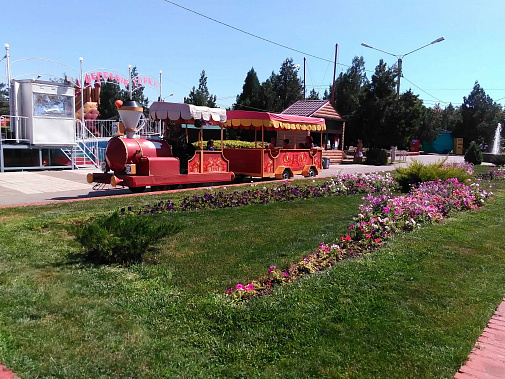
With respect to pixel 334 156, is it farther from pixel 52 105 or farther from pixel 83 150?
pixel 52 105

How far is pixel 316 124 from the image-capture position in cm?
1778

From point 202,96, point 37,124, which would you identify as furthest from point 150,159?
point 202,96

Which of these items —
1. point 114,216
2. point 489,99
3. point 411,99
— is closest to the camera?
point 114,216

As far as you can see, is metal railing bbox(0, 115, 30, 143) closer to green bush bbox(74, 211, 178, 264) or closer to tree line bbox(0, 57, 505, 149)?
tree line bbox(0, 57, 505, 149)

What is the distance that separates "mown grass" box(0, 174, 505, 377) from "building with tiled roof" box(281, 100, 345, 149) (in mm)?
26381

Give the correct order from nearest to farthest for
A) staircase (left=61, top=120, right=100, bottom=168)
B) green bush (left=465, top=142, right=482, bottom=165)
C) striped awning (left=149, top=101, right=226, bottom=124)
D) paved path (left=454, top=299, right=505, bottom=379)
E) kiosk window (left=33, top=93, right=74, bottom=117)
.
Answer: paved path (left=454, top=299, right=505, bottom=379)
striped awning (left=149, top=101, right=226, bottom=124)
kiosk window (left=33, top=93, right=74, bottom=117)
staircase (left=61, top=120, right=100, bottom=168)
green bush (left=465, top=142, right=482, bottom=165)

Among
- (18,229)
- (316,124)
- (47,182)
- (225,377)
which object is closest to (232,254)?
(225,377)

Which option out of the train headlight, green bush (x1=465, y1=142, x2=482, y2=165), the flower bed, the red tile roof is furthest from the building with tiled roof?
the flower bed

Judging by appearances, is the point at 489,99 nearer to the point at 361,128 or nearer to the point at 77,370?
the point at 361,128

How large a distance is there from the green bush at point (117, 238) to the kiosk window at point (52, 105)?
1652 centimetres

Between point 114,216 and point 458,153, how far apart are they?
5595 cm

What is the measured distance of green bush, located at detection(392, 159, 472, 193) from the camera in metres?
11.1

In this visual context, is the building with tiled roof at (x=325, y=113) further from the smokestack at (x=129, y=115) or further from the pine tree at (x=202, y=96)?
the smokestack at (x=129, y=115)

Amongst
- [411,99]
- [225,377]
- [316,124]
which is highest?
[411,99]
